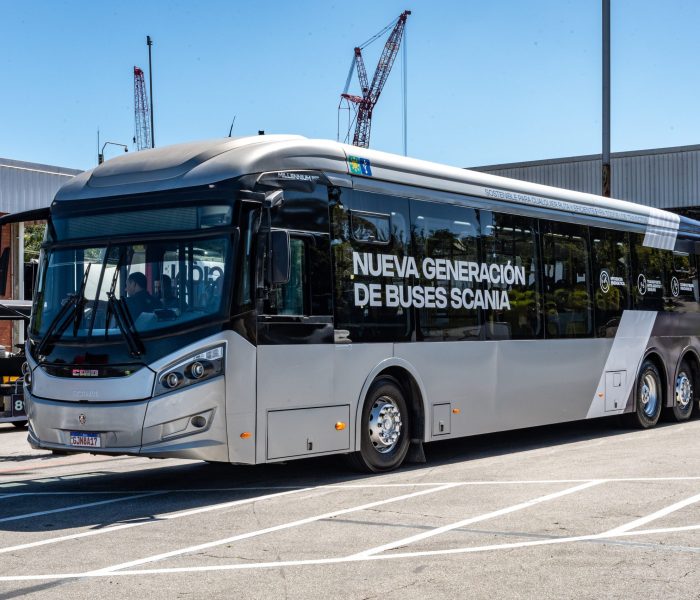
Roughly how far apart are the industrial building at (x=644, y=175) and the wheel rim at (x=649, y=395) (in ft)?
69.2

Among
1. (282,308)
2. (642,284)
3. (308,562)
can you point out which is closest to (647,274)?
(642,284)

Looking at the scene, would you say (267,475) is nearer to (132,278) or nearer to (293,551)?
(132,278)

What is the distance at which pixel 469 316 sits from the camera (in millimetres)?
13250

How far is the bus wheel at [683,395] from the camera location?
18.2m

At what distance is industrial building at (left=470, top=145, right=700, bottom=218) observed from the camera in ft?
123

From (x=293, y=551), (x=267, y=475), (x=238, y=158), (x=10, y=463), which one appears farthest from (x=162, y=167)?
(x=10, y=463)

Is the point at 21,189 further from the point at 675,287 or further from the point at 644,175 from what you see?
the point at 675,287

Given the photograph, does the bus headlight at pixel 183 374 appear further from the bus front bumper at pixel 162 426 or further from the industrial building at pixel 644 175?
the industrial building at pixel 644 175

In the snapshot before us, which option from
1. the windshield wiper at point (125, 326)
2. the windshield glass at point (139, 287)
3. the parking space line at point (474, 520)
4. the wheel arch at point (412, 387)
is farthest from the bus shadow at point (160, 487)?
the parking space line at point (474, 520)

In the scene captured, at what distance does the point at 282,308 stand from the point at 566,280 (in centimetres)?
588

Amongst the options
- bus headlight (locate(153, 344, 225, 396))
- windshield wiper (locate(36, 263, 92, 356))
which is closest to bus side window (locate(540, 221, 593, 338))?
bus headlight (locate(153, 344, 225, 396))

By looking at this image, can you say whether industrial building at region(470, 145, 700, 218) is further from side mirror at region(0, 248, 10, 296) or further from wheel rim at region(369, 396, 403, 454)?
side mirror at region(0, 248, 10, 296)

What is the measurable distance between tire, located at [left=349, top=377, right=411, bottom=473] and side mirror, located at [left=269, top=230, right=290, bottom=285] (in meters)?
2.11

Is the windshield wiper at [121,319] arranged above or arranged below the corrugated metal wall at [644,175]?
below
